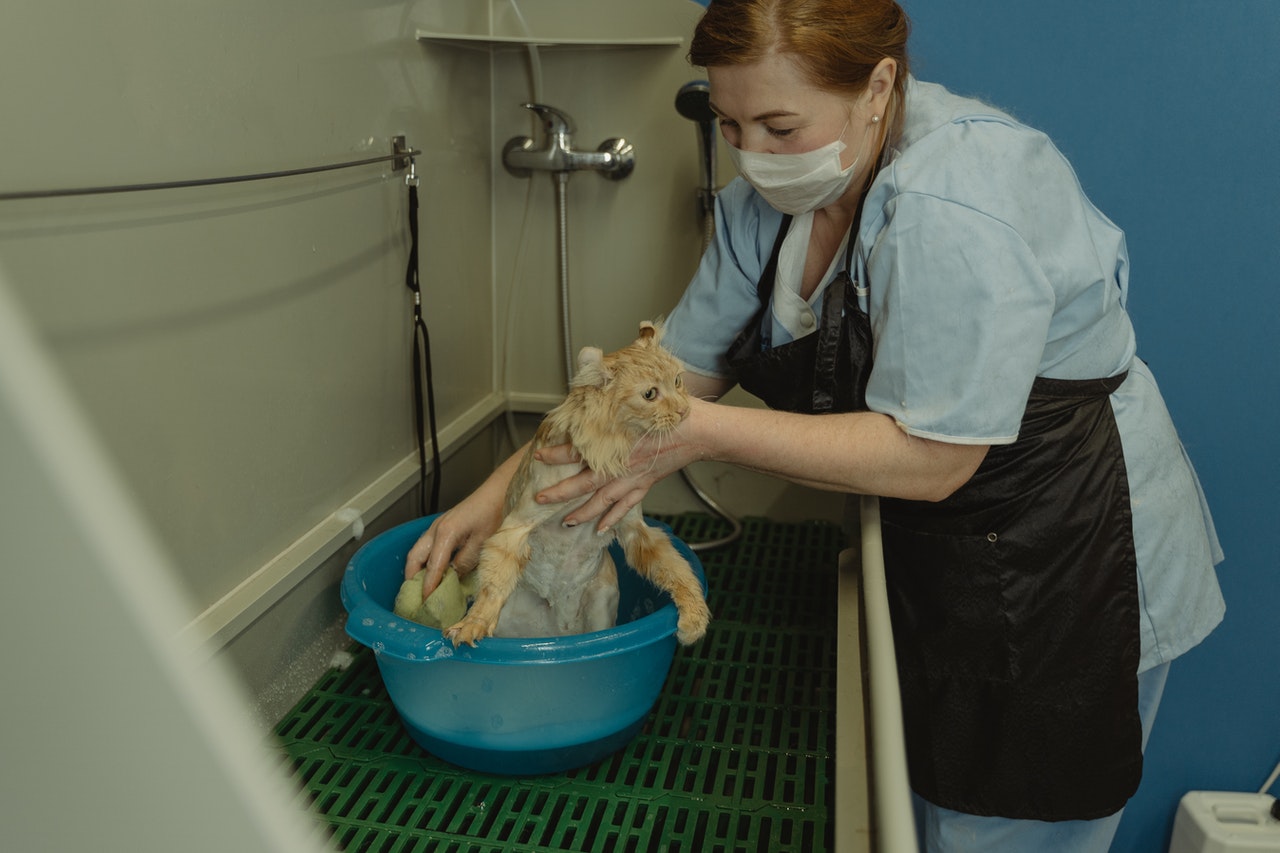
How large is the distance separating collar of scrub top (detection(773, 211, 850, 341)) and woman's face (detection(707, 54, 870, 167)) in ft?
0.57

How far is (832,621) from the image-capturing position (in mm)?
1726

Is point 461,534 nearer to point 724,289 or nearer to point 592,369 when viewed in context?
point 592,369

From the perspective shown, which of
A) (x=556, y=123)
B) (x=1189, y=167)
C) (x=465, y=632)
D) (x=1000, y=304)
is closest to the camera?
(x=1000, y=304)

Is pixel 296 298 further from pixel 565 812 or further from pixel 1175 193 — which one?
pixel 1175 193

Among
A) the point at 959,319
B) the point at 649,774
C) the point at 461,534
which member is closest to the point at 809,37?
the point at 959,319

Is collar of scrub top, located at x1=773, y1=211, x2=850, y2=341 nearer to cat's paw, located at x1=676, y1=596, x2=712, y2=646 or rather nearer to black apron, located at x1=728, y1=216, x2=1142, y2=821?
black apron, located at x1=728, y1=216, x2=1142, y2=821

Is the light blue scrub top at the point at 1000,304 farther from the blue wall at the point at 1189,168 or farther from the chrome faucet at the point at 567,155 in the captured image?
the chrome faucet at the point at 567,155

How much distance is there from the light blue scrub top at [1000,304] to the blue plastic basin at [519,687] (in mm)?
435

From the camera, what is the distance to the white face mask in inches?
48.5

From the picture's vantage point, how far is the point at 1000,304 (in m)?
1.09

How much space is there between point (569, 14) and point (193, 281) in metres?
1.10

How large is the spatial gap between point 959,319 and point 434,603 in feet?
2.53

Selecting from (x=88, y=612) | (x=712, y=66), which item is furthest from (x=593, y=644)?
(x=88, y=612)

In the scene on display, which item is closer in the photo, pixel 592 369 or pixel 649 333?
pixel 592 369
